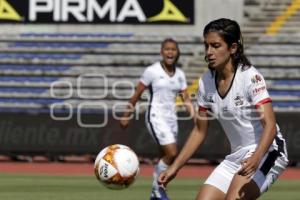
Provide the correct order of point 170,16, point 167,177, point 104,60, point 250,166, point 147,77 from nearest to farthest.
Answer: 1. point 250,166
2. point 167,177
3. point 147,77
4. point 104,60
5. point 170,16

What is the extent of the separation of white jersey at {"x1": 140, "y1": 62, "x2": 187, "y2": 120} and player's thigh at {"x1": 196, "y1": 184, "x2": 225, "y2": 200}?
6737 mm

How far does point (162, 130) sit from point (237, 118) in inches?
260

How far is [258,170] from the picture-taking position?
7.30 m

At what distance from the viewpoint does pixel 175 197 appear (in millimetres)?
13367

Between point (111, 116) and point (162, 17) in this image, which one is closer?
point (111, 116)

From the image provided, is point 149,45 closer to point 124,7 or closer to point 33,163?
point 124,7

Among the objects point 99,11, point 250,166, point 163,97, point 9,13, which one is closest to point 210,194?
point 250,166

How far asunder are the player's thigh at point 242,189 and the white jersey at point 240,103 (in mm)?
408

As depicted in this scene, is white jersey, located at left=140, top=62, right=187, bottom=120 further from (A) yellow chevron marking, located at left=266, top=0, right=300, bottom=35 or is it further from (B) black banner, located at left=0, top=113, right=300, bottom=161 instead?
(A) yellow chevron marking, located at left=266, top=0, right=300, bottom=35

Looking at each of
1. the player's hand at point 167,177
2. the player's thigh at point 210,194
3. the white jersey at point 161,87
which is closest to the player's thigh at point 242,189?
the player's thigh at point 210,194

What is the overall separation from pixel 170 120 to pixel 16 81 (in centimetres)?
1429

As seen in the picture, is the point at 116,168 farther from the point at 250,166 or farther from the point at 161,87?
the point at 161,87

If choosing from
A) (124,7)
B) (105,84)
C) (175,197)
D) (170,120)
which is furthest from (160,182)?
(124,7)

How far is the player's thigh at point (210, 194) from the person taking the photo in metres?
7.34
